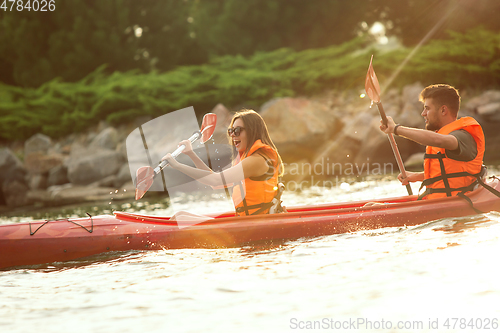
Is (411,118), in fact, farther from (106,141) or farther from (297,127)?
(106,141)

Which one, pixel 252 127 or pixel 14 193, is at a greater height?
pixel 14 193

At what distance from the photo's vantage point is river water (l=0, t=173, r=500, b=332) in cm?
270

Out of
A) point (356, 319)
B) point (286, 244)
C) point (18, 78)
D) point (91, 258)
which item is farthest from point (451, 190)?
point (18, 78)

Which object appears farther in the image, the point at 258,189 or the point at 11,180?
the point at 11,180

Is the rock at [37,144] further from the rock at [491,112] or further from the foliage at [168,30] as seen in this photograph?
the rock at [491,112]

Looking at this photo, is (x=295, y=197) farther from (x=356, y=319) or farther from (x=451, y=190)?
(x=356, y=319)

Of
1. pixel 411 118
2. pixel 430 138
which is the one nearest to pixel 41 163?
pixel 411 118

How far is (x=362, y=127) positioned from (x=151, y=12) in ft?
32.7

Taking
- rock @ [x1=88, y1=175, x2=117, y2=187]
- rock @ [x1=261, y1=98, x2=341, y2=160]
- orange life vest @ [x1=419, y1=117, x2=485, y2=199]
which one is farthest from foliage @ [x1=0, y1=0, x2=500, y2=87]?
orange life vest @ [x1=419, y1=117, x2=485, y2=199]

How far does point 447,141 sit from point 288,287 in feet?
6.15

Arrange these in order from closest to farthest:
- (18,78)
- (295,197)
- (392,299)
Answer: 1. (392,299)
2. (295,197)
3. (18,78)

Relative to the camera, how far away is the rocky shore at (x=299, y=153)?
1163 centimetres

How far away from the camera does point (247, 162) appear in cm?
397

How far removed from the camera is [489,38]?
14195 mm
